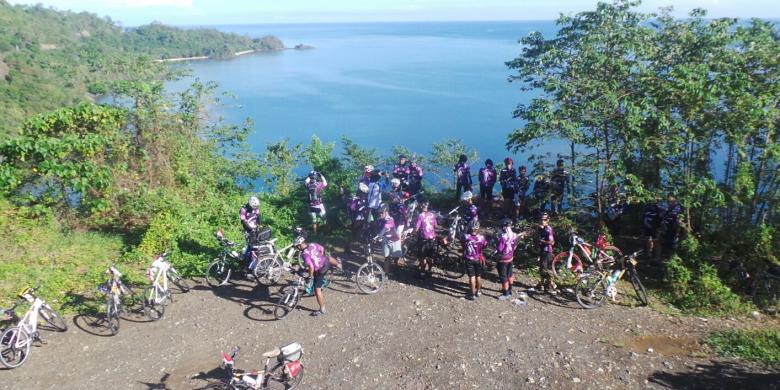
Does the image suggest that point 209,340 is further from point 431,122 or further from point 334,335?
point 431,122

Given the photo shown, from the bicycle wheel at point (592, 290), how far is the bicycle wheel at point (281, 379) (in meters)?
5.37

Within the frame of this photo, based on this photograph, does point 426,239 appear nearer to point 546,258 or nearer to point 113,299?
point 546,258

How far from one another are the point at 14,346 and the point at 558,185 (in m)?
11.2

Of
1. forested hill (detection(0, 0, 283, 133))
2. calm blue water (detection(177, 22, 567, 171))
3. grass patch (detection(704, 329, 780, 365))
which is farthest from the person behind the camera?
calm blue water (detection(177, 22, 567, 171))

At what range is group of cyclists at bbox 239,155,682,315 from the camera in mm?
9164

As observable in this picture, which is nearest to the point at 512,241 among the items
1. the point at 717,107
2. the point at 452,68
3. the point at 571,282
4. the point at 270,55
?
the point at 571,282

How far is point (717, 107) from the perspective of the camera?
10.1 m

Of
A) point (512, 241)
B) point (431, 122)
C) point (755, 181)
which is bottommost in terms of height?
point (431, 122)

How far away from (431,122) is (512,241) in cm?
3953

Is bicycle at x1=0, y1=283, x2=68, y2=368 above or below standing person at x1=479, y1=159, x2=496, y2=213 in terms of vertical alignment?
below

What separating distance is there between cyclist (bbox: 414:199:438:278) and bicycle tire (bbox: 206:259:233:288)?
4075 mm

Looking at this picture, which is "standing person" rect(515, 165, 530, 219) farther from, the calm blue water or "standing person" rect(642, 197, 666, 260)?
the calm blue water

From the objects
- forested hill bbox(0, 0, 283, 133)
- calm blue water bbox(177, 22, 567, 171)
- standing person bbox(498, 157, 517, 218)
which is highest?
forested hill bbox(0, 0, 283, 133)

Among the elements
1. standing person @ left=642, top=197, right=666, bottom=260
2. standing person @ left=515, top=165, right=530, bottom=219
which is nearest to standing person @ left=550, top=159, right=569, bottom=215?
standing person @ left=515, top=165, right=530, bottom=219
